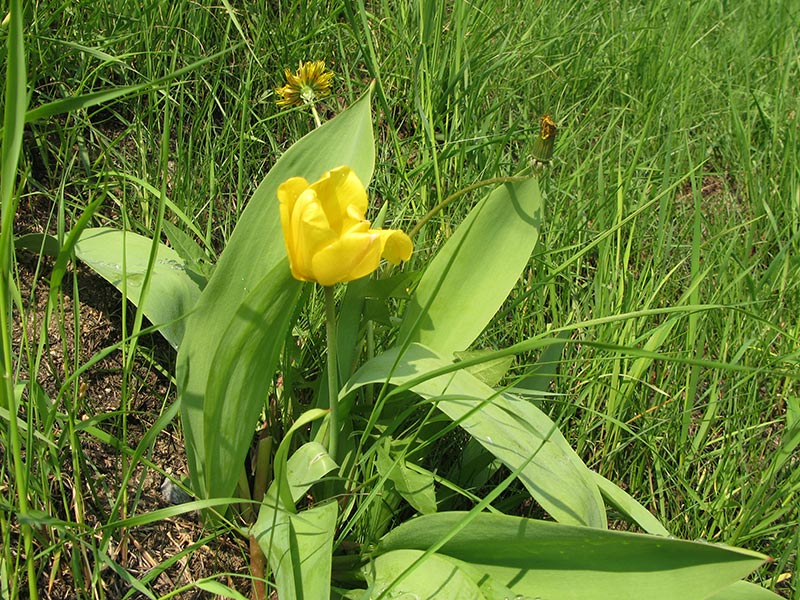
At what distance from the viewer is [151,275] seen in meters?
1.28

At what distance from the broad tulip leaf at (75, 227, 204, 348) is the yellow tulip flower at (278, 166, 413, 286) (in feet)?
1.07

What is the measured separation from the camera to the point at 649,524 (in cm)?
129

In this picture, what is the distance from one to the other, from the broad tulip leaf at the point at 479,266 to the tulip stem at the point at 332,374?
8.2 inches

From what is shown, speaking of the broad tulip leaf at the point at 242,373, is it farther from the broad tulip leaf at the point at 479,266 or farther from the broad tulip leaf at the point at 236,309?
the broad tulip leaf at the point at 479,266

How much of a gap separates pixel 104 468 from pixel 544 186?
3.53 ft

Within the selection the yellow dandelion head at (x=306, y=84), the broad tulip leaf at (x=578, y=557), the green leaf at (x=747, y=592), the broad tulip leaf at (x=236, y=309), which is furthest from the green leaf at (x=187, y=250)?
the green leaf at (x=747, y=592)

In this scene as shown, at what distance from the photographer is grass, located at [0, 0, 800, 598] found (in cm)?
141

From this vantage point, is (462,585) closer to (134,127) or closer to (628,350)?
(628,350)

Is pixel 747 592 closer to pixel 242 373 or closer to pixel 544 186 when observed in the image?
pixel 242 373

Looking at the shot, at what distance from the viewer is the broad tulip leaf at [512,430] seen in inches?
44.9

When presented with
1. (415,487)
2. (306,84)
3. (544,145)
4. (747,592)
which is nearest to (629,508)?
(747,592)

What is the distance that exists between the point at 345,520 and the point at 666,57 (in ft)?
5.44

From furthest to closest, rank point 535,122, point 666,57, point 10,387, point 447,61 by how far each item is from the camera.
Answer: point 666,57
point 535,122
point 447,61
point 10,387

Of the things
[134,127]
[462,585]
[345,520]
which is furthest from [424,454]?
[134,127]
